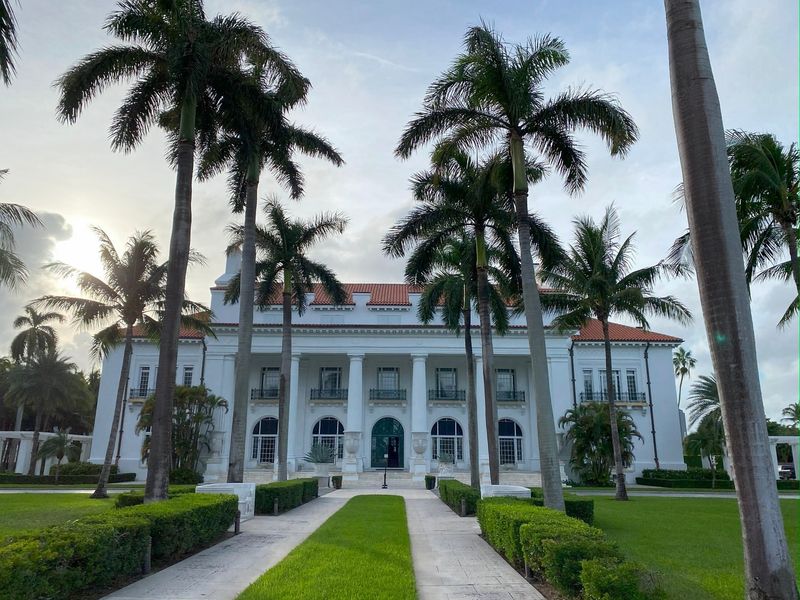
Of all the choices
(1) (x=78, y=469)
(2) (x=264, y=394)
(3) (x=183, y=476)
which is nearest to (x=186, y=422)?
(3) (x=183, y=476)

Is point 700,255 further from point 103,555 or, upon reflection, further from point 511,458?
point 511,458

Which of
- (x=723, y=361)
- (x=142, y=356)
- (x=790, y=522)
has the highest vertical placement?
(x=142, y=356)

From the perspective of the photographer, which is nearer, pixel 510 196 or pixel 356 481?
pixel 510 196

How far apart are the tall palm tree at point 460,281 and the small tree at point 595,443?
43.9 feet

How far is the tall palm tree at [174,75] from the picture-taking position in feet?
42.8

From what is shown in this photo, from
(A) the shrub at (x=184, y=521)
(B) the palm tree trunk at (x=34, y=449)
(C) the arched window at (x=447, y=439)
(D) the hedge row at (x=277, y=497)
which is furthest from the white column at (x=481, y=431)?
(B) the palm tree trunk at (x=34, y=449)

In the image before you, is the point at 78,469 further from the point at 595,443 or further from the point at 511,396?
the point at 595,443

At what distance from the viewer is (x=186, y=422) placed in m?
34.6

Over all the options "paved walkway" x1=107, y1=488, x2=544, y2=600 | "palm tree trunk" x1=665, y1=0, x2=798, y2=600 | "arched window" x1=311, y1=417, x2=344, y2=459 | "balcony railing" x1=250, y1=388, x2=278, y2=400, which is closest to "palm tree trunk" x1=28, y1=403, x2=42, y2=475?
"balcony railing" x1=250, y1=388, x2=278, y2=400

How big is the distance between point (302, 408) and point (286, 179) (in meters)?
22.5

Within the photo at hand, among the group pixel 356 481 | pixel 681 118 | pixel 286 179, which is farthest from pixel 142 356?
pixel 681 118

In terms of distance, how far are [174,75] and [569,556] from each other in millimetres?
12771

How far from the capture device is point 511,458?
4012 centimetres

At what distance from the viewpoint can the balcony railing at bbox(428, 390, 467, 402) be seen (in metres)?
40.8
